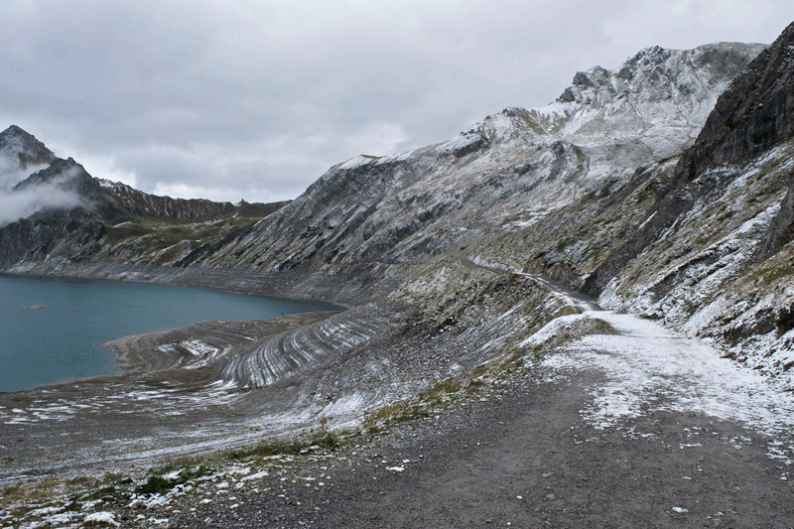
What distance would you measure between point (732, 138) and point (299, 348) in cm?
4907

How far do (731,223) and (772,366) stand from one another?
20.4 m

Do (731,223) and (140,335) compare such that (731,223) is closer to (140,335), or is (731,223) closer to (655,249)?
(655,249)

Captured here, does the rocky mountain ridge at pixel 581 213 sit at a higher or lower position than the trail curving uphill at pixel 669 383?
higher

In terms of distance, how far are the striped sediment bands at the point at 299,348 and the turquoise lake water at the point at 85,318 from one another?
18373 mm

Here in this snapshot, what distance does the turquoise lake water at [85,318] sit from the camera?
184 ft

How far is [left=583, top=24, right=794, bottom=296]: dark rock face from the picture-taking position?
40719 millimetres

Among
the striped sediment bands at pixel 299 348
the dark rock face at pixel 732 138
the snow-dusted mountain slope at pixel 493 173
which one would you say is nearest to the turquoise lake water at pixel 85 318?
the striped sediment bands at pixel 299 348

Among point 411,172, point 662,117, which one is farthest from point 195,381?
point 662,117

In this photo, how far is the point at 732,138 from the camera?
4353 cm

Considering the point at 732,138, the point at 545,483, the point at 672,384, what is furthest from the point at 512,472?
the point at 732,138

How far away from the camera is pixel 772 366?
54.0 ft

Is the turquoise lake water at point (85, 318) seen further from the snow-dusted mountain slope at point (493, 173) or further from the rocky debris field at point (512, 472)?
the rocky debris field at point (512, 472)

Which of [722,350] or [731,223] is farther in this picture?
[731,223]

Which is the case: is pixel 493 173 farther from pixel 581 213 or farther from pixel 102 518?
pixel 102 518
